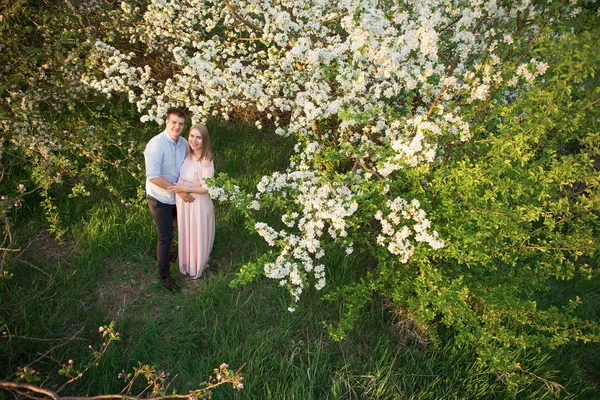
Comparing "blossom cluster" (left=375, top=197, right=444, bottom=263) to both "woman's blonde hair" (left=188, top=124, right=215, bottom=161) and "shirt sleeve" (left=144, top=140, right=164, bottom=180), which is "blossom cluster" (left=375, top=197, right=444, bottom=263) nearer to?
"woman's blonde hair" (left=188, top=124, right=215, bottom=161)

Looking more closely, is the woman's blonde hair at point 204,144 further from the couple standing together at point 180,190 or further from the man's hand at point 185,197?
the man's hand at point 185,197

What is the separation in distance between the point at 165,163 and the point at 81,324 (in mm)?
1815

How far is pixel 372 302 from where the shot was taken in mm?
4445

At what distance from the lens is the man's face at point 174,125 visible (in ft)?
13.2

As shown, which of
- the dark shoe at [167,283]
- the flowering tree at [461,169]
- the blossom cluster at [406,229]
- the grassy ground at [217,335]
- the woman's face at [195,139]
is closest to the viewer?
the flowering tree at [461,169]

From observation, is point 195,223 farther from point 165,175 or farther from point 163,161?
point 163,161

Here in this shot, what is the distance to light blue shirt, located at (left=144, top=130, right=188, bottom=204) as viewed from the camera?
13.1ft

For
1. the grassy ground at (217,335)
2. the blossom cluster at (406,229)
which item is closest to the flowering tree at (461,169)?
the blossom cluster at (406,229)

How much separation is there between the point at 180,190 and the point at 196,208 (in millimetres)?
302

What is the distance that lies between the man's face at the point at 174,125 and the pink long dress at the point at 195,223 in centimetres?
33

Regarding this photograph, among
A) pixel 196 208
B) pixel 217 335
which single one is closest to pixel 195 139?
pixel 196 208

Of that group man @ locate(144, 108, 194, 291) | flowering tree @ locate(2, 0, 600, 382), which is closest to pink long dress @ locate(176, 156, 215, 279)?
man @ locate(144, 108, 194, 291)

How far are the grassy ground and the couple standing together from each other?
0.37 metres

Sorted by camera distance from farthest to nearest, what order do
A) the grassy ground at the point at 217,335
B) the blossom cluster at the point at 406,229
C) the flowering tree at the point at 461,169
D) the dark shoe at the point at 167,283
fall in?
the dark shoe at the point at 167,283 < the grassy ground at the point at 217,335 < the blossom cluster at the point at 406,229 < the flowering tree at the point at 461,169
